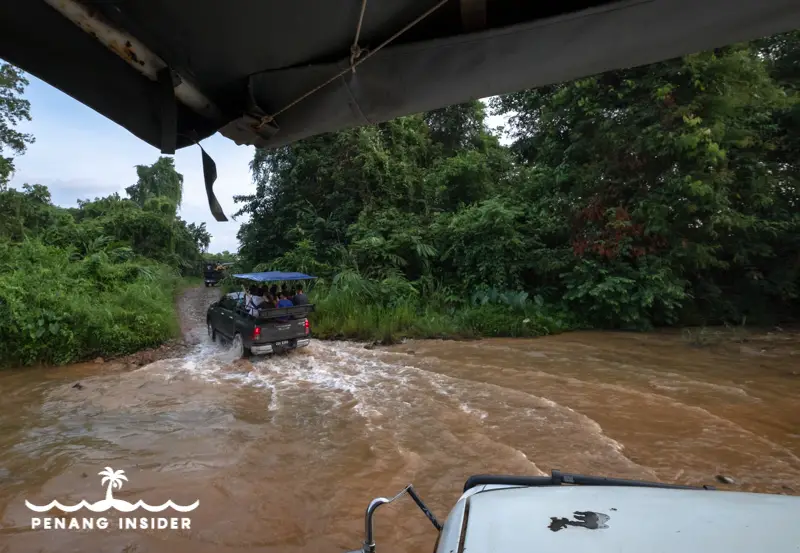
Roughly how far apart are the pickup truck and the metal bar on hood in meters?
7.84

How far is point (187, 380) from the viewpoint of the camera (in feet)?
29.0

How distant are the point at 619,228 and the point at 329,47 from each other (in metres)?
11.6

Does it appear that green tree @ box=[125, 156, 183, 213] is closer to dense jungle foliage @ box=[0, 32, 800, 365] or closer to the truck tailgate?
dense jungle foliage @ box=[0, 32, 800, 365]

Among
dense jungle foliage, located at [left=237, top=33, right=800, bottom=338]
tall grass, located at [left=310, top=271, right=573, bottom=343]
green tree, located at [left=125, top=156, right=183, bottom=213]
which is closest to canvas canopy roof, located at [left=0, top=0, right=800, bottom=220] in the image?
tall grass, located at [left=310, top=271, right=573, bottom=343]

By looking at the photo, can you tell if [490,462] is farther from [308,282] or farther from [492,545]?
[308,282]

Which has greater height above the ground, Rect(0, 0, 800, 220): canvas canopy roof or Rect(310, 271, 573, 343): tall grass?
Rect(0, 0, 800, 220): canvas canopy roof

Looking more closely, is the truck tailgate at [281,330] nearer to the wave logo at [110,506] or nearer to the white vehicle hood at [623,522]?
the wave logo at [110,506]

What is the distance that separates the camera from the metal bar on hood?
5.44ft

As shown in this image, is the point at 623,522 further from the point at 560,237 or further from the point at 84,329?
the point at 560,237

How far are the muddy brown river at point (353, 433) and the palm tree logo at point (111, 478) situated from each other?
6cm

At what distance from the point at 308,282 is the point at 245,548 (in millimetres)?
11963

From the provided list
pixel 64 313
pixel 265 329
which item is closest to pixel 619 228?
pixel 265 329

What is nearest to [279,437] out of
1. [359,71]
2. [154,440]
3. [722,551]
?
[154,440]

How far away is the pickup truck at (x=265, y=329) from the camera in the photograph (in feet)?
31.6
